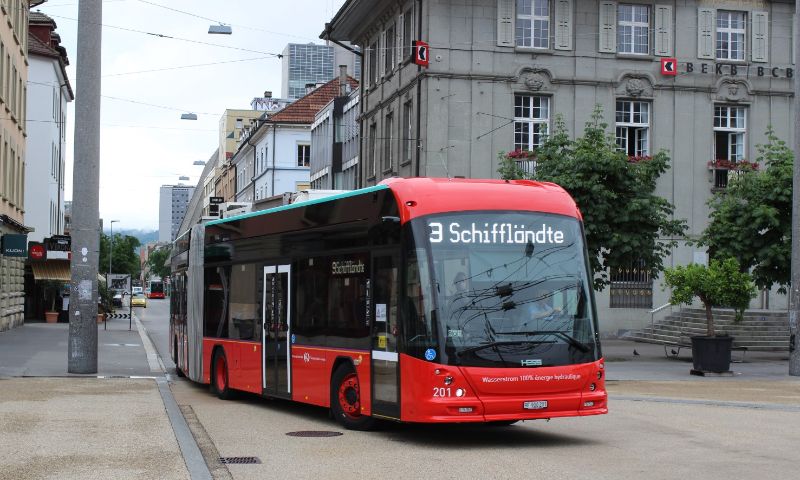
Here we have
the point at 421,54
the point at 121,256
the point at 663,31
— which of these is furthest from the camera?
the point at 121,256

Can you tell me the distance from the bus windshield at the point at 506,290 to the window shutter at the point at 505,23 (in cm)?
2753

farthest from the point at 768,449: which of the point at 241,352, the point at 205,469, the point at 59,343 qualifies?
the point at 59,343

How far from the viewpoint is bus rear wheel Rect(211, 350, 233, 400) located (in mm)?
18969

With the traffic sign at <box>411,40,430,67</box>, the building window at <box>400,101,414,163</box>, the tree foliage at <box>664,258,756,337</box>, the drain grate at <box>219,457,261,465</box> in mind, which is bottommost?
the drain grate at <box>219,457,261,465</box>

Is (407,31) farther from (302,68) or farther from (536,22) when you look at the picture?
(302,68)

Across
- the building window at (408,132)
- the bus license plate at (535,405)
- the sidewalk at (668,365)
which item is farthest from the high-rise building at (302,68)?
the bus license plate at (535,405)

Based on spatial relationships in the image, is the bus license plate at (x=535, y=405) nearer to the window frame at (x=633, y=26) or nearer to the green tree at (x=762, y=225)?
the green tree at (x=762, y=225)

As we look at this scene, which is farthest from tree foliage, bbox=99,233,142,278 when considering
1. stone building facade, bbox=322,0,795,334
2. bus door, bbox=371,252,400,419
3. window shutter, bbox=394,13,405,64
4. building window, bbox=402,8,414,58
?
bus door, bbox=371,252,400,419

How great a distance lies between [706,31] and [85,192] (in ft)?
84.0

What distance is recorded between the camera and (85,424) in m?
14.1

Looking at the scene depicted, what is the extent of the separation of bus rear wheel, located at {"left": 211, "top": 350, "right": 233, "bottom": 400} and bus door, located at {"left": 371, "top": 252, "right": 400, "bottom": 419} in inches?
237

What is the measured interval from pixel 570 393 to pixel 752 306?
31.2m

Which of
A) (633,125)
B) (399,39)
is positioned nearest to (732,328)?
(633,125)

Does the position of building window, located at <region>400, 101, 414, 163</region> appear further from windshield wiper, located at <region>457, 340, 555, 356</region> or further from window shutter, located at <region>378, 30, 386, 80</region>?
windshield wiper, located at <region>457, 340, 555, 356</region>
